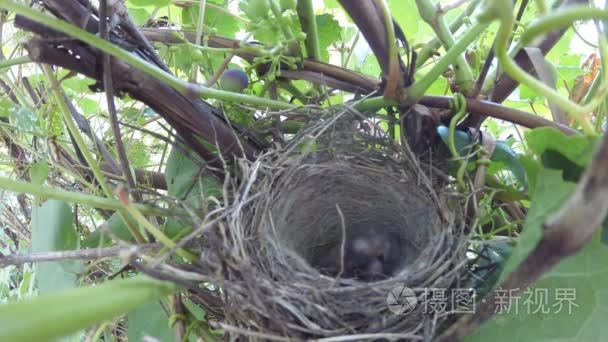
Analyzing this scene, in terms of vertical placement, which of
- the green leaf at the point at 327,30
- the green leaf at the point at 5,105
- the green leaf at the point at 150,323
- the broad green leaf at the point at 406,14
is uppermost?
the broad green leaf at the point at 406,14

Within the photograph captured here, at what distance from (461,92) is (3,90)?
875 millimetres

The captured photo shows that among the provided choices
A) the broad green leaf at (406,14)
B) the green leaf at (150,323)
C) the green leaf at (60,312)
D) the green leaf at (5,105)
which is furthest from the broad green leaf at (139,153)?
the green leaf at (60,312)

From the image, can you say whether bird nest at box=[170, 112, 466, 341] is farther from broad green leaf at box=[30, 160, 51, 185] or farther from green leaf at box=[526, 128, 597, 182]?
broad green leaf at box=[30, 160, 51, 185]

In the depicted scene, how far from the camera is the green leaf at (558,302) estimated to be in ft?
1.71

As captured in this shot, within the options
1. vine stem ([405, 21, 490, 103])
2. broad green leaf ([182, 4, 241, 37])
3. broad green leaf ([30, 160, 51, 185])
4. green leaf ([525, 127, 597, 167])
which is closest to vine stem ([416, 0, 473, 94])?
vine stem ([405, 21, 490, 103])

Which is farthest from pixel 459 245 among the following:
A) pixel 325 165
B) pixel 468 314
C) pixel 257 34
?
pixel 257 34

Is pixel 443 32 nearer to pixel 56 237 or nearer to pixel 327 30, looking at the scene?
pixel 327 30

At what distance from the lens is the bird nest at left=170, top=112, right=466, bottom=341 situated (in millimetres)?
555

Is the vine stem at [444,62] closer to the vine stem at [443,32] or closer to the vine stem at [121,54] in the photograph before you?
the vine stem at [443,32]

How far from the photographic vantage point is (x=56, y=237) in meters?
0.72

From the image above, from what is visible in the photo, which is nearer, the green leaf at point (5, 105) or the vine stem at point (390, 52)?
the vine stem at point (390, 52)

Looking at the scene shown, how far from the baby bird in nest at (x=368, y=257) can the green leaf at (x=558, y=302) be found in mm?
408

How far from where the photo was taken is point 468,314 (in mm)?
510

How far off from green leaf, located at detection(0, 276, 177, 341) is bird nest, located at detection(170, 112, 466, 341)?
13cm
